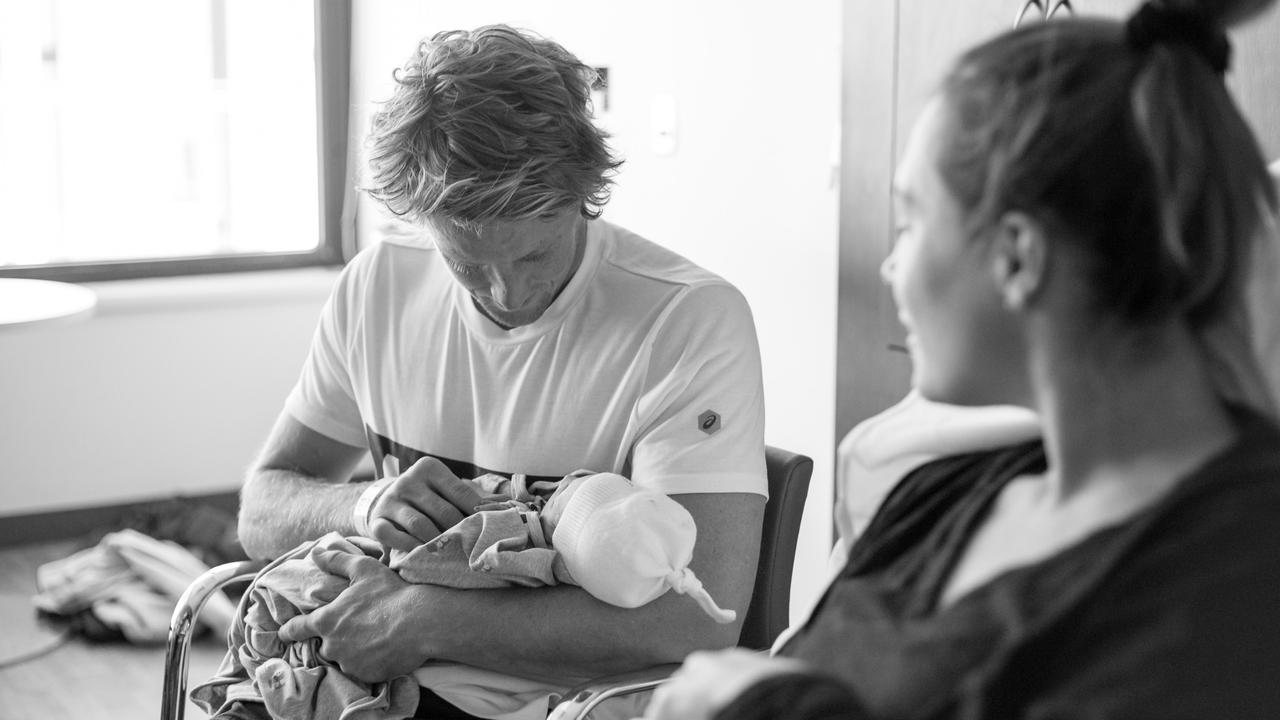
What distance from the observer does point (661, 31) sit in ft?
10.6

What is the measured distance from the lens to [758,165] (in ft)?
9.84

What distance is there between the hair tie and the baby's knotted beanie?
2.34 feet

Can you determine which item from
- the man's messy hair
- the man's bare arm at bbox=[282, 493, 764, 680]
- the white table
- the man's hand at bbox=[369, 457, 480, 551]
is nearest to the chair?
the man's bare arm at bbox=[282, 493, 764, 680]

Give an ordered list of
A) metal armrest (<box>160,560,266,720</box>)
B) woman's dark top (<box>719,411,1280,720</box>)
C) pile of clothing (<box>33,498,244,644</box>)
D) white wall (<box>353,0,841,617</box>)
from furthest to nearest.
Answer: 1. pile of clothing (<box>33,498,244,644</box>)
2. white wall (<box>353,0,841,617</box>)
3. metal armrest (<box>160,560,266,720</box>)
4. woman's dark top (<box>719,411,1280,720</box>)

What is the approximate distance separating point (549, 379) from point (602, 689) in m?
0.42

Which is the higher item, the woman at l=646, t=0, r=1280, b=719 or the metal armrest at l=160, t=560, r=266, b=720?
the woman at l=646, t=0, r=1280, b=719

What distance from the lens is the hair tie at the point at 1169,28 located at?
86cm

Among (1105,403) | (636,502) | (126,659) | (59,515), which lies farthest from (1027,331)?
(59,515)

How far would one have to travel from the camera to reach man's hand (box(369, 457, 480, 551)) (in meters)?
1.57

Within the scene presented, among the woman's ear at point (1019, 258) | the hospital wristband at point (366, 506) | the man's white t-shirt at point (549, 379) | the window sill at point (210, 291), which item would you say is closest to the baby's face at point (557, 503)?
the man's white t-shirt at point (549, 379)

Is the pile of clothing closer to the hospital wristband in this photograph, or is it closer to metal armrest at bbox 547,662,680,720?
the hospital wristband

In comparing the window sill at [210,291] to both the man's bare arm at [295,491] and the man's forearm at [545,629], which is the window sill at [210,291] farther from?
the man's forearm at [545,629]

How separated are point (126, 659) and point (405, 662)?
2.16 m

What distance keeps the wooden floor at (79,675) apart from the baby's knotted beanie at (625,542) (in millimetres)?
1772
